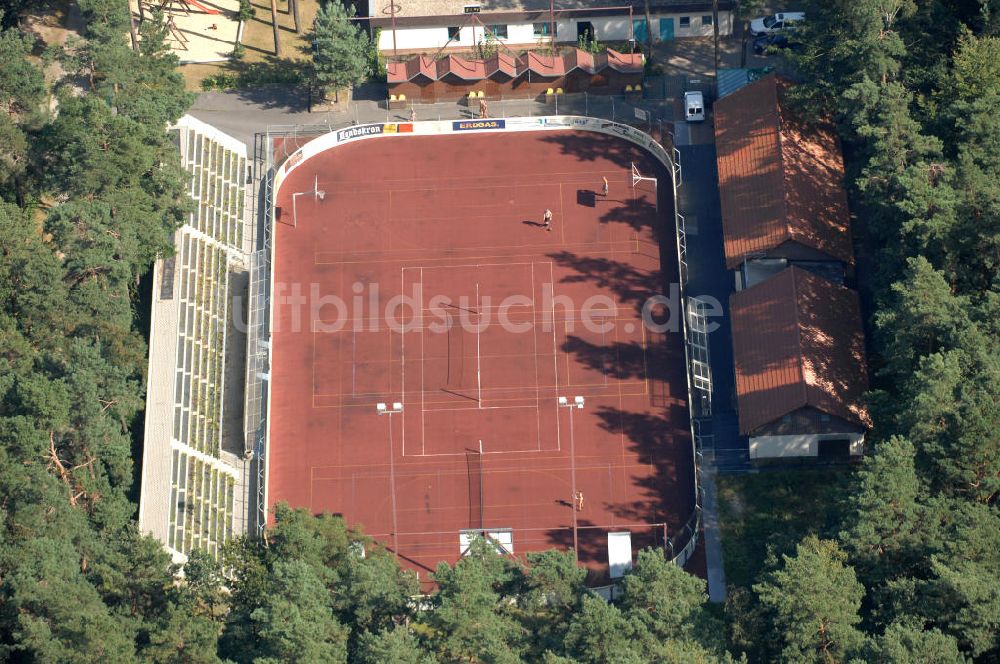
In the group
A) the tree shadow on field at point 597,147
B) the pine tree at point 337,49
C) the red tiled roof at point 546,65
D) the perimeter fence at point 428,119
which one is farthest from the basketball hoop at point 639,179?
the pine tree at point 337,49

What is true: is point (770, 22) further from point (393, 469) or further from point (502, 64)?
point (393, 469)

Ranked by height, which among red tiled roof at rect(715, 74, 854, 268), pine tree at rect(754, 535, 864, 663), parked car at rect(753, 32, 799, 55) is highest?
parked car at rect(753, 32, 799, 55)

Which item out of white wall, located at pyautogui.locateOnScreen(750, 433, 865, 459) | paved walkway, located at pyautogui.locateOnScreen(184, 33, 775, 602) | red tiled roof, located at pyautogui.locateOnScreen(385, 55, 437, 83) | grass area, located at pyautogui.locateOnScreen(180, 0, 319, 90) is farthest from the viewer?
grass area, located at pyautogui.locateOnScreen(180, 0, 319, 90)

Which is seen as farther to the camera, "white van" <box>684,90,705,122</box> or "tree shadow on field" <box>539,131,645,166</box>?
"white van" <box>684,90,705,122</box>

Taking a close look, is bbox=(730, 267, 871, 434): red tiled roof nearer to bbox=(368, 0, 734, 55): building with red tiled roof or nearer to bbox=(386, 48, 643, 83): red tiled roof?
bbox=(386, 48, 643, 83): red tiled roof

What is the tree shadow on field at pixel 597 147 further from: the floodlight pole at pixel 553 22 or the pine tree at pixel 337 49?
the pine tree at pixel 337 49

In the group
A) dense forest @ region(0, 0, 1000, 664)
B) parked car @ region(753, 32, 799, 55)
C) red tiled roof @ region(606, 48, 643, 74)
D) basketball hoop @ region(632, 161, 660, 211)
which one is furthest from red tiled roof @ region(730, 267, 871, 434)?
parked car @ region(753, 32, 799, 55)
